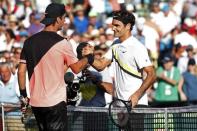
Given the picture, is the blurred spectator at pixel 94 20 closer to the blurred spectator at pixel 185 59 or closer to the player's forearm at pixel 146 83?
the blurred spectator at pixel 185 59

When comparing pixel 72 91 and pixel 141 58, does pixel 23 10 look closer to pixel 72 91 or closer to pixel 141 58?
pixel 72 91

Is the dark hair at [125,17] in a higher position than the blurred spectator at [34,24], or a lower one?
higher

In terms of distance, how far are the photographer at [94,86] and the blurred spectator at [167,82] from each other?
602cm

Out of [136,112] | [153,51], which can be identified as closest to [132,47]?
[136,112]

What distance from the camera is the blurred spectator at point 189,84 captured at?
59.1ft

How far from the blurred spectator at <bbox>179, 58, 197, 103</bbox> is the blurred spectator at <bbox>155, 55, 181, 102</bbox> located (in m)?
0.12

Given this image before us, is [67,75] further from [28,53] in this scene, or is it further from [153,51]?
[153,51]

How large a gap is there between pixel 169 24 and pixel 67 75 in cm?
1105

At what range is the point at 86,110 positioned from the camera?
36.5 ft

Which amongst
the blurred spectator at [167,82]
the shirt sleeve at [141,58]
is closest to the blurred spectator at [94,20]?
the blurred spectator at [167,82]

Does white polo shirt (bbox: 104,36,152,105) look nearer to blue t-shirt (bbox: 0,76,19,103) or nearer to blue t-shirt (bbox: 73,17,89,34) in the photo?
blue t-shirt (bbox: 0,76,19,103)

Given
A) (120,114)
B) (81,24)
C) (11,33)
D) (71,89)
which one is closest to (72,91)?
(71,89)

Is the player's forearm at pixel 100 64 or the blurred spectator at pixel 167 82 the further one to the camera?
the blurred spectator at pixel 167 82

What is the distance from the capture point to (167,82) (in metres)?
18.2
